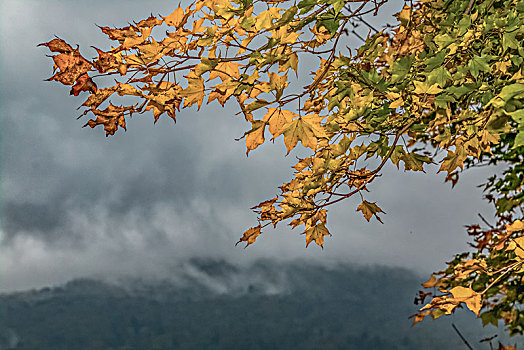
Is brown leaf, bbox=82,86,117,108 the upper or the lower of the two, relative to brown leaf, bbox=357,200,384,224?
upper

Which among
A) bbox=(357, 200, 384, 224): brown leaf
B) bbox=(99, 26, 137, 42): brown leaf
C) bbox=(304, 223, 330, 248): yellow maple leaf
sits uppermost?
bbox=(99, 26, 137, 42): brown leaf

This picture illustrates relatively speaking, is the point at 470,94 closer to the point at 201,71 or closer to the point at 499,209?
the point at 201,71

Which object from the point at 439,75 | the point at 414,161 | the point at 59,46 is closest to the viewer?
the point at 59,46

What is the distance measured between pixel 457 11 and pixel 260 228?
1.53m

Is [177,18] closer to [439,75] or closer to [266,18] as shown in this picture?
[266,18]

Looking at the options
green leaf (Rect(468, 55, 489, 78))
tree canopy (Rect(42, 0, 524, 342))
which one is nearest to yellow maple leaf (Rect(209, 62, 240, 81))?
tree canopy (Rect(42, 0, 524, 342))

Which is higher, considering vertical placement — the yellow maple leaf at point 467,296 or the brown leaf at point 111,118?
the brown leaf at point 111,118

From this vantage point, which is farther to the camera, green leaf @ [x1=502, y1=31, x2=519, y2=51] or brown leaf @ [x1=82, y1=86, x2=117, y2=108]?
green leaf @ [x1=502, y1=31, x2=519, y2=51]

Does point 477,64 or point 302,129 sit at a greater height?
point 477,64

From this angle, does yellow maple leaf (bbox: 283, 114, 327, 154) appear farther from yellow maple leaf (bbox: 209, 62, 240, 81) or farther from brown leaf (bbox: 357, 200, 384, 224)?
brown leaf (bbox: 357, 200, 384, 224)

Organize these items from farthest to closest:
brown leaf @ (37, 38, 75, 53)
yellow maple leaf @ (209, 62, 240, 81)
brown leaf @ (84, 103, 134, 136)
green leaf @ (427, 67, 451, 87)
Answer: green leaf @ (427, 67, 451, 87)
brown leaf @ (84, 103, 134, 136)
yellow maple leaf @ (209, 62, 240, 81)
brown leaf @ (37, 38, 75, 53)

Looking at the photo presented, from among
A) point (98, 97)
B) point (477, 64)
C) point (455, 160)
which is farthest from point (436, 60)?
point (98, 97)

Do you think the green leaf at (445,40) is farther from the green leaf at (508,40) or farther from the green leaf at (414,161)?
the green leaf at (414,161)

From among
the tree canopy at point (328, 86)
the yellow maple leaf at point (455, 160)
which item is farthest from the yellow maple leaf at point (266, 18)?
the yellow maple leaf at point (455, 160)
